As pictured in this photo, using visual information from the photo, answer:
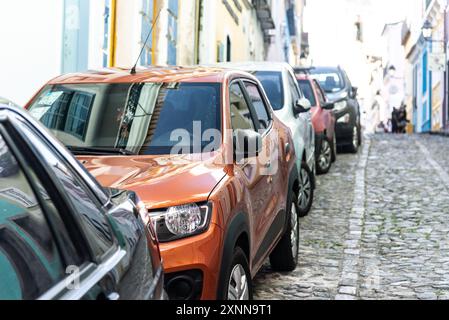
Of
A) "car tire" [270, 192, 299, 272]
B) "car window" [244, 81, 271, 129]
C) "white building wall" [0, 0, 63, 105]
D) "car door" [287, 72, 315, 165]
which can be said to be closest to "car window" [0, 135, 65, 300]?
"car window" [244, 81, 271, 129]

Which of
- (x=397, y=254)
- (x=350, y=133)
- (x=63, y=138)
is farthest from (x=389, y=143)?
(x=63, y=138)

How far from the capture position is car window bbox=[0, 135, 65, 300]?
206 centimetres

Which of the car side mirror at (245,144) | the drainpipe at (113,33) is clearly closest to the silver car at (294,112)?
the drainpipe at (113,33)

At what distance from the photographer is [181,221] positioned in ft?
12.5

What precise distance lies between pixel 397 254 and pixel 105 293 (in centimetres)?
542

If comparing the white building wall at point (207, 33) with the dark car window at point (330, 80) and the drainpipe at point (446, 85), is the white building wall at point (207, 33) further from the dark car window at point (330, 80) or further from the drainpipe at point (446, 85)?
the drainpipe at point (446, 85)

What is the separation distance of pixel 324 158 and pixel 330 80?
13.6ft

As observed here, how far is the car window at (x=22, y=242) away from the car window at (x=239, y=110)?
246 cm

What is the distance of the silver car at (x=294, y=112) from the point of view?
8.57 metres

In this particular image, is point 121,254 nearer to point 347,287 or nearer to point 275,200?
point 275,200

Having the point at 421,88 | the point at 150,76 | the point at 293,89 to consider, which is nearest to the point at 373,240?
the point at 293,89

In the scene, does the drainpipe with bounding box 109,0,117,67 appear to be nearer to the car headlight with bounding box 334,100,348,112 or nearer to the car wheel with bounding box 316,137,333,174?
the car wheel with bounding box 316,137,333,174

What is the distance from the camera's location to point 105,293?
2061 mm
